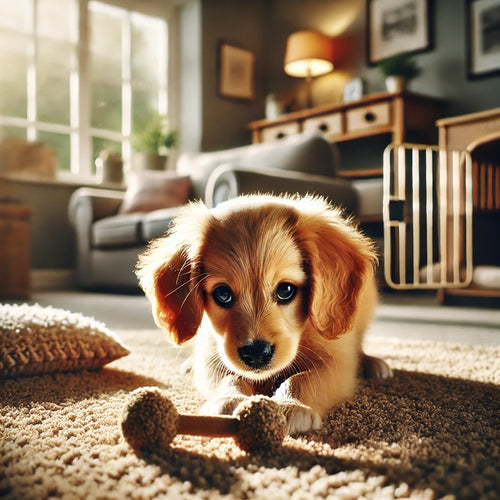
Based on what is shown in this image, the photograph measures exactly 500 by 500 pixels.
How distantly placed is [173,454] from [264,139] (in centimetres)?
567

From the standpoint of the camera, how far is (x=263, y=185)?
3123 millimetres

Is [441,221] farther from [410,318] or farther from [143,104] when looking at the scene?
[143,104]

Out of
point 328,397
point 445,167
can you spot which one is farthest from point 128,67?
point 328,397

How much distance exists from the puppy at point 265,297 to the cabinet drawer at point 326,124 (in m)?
4.23

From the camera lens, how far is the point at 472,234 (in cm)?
390

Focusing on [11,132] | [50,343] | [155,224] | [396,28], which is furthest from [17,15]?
[50,343]

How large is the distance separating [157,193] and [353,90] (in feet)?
8.14

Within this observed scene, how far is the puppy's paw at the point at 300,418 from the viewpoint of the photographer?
0.97 meters

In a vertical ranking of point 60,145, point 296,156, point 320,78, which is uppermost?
point 320,78

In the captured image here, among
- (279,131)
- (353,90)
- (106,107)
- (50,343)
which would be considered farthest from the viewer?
(106,107)

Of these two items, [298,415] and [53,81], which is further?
[53,81]

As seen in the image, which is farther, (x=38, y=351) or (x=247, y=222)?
(x=38, y=351)

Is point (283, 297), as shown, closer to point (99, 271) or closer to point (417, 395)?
point (417, 395)

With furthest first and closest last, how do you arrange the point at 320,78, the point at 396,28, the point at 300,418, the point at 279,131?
the point at 320,78 < the point at 279,131 < the point at 396,28 < the point at 300,418
